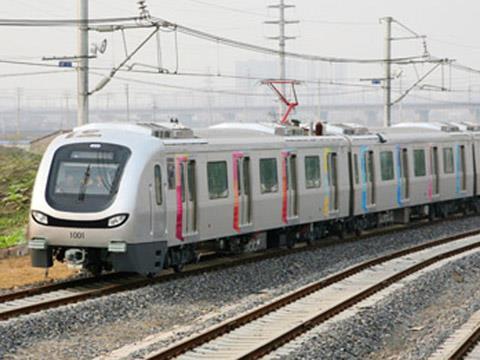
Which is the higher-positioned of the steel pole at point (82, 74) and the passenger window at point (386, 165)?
the steel pole at point (82, 74)

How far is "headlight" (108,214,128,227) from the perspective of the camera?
16.9 metres

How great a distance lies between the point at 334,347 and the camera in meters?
13.1

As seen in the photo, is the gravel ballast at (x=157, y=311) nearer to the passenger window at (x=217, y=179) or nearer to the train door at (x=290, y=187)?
the train door at (x=290, y=187)

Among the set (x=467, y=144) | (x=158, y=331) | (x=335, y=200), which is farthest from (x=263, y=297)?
(x=467, y=144)

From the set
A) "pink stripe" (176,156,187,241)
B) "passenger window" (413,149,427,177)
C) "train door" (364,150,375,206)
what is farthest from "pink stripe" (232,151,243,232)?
"passenger window" (413,149,427,177)

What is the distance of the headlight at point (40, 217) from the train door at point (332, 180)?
32.5ft

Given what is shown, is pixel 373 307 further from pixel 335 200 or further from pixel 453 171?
pixel 453 171

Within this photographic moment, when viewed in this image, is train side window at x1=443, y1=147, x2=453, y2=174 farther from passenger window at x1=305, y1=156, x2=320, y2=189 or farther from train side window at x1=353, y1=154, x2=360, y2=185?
passenger window at x1=305, y1=156, x2=320, y2=189

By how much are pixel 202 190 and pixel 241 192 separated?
1886 millimetres

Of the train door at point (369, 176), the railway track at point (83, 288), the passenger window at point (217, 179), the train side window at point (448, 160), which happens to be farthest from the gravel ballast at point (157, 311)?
the train side window at point (448, 160)

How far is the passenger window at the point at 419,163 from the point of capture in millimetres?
31094

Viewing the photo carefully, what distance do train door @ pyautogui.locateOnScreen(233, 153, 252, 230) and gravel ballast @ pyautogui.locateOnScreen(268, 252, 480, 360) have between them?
371 cm

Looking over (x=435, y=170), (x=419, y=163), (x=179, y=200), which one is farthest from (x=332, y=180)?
A: (x=179, y=200)

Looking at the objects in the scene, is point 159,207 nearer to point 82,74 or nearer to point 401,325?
point 401,325
